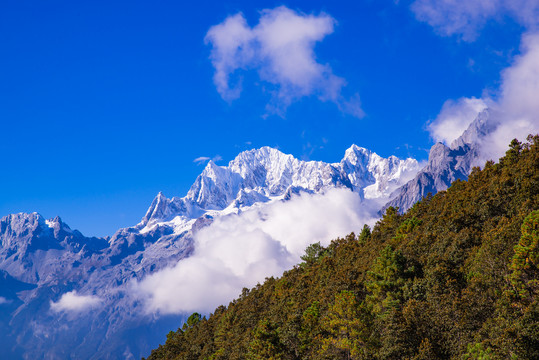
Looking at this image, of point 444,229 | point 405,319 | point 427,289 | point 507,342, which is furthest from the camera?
point 444,229

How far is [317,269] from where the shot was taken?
88.7 m

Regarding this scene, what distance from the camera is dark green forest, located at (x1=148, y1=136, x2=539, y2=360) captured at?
118ft

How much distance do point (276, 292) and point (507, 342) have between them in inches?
2419

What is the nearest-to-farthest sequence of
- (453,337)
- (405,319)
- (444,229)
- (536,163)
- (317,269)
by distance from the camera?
1. (453,337)
2. (405,319)
3. (536,163)
4. (444,229)
5. (317,269)

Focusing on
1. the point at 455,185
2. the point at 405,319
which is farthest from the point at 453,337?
the point at 455,185

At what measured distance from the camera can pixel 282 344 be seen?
60969 millimetres

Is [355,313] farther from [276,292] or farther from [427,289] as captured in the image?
[276,292]

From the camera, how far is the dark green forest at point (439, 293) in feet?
118

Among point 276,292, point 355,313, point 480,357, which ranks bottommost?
point 480,357

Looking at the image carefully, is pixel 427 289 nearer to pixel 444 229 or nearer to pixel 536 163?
pixel 444 229

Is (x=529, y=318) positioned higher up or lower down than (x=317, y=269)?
lower down

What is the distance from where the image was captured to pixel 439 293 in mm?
44875

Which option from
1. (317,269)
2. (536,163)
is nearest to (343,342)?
(536,163)

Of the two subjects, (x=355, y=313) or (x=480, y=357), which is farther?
(x=355, y=313)
